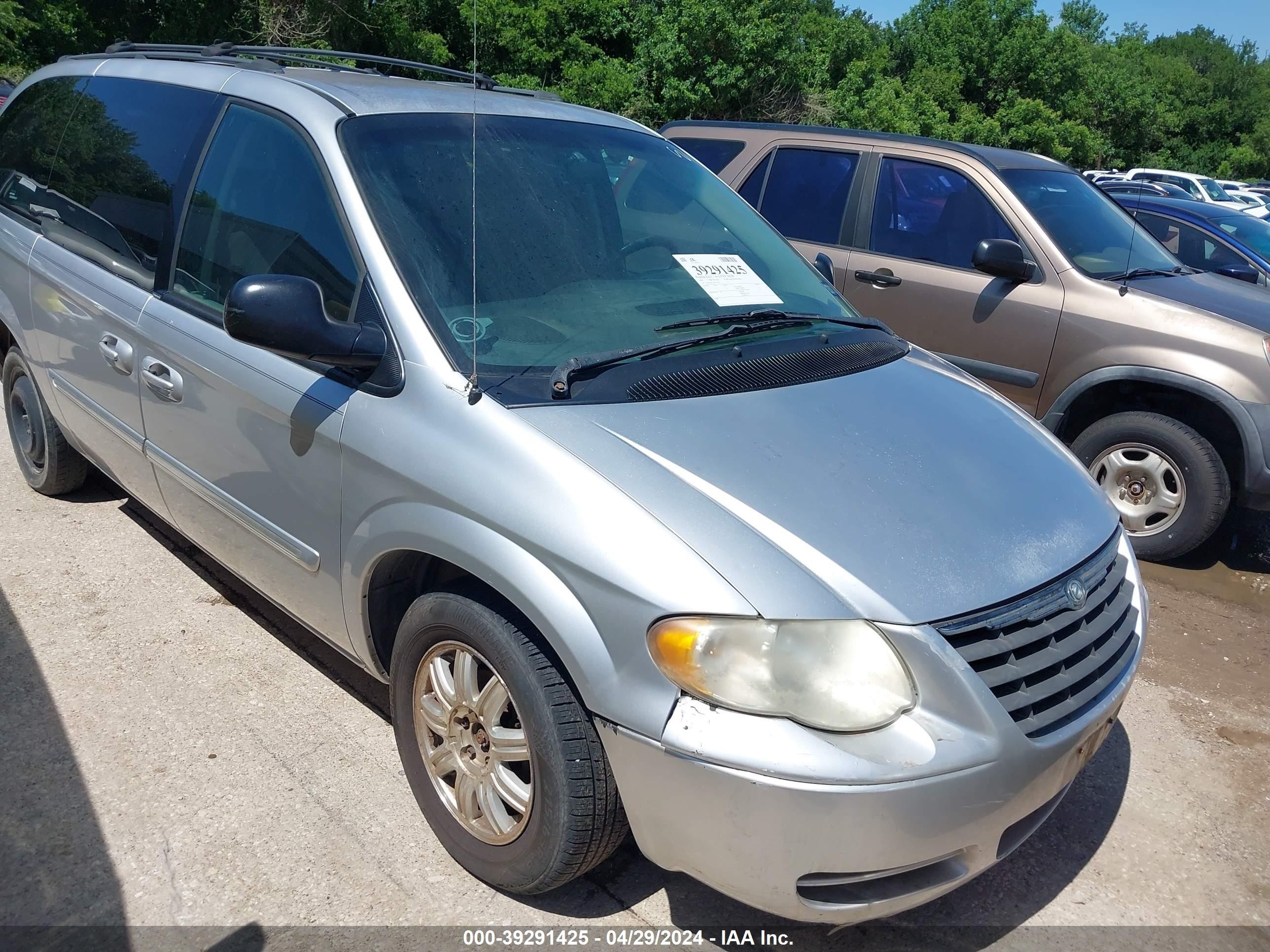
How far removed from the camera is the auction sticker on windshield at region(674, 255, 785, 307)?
302 cm

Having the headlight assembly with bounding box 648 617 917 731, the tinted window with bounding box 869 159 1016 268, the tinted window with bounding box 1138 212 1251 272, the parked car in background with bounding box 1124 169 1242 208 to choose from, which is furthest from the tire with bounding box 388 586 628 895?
the parked car in background with bounding box 1124 169 1242 208

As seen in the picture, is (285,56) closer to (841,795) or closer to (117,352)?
(117,352)

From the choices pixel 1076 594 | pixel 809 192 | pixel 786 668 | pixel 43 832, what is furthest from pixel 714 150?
pixel 43 832

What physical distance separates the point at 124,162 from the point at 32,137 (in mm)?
1041

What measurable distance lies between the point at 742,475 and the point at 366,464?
0.94m

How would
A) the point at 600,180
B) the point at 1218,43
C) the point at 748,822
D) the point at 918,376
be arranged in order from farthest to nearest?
the point at 1218,43, the point at 600,180, the point at 918,376, the point at 748,822

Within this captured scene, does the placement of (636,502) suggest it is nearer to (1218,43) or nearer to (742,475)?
(742,475)

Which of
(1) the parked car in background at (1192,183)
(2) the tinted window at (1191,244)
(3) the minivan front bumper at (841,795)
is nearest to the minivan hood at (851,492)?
(3) the minivan front bumper at (841,795)

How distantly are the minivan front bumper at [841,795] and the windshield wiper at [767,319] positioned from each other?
1147mm

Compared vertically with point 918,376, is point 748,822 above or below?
below

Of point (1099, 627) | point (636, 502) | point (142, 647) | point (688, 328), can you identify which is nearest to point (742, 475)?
point (636, 502)

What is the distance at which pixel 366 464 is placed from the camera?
2.50 m

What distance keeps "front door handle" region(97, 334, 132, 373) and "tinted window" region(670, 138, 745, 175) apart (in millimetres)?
3981

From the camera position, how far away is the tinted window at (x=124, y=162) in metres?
3.35
